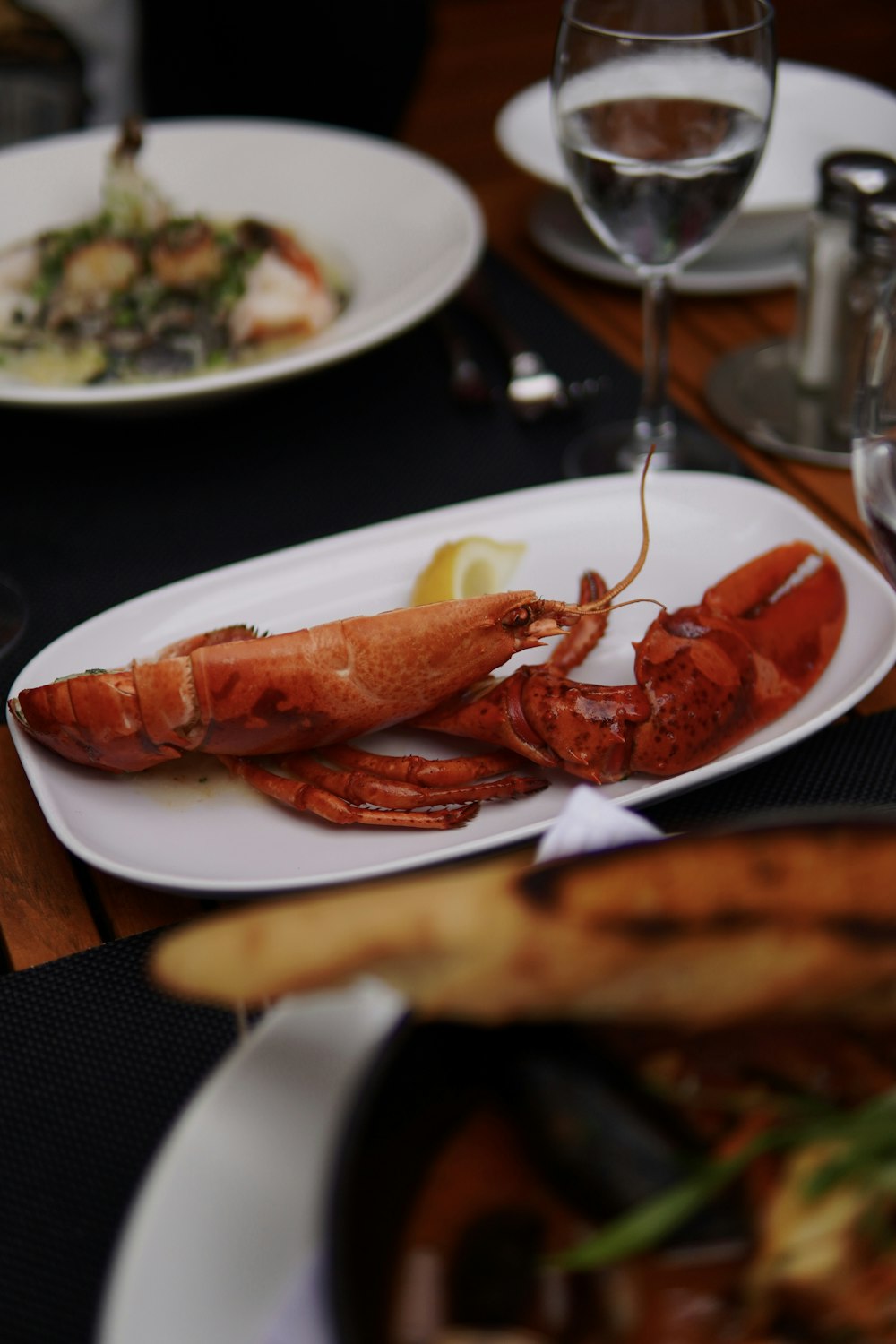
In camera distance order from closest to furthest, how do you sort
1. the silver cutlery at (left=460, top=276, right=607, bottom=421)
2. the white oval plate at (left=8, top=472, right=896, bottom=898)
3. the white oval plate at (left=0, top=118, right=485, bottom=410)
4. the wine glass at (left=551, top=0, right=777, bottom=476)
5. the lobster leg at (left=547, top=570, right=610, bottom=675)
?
the white oval plate at (left=8, top=472, right=896, bottom=898)
the lobster leg at (left=547, top=570, right=610, bottom=675)
the wine glass at (left=551, top=0, right=777, bottom=476)
the silver cutlery at (left=460, top=276, right=607, bottom=421)
the white oval plate at (left=0, top=118, right=485, bottom=410)

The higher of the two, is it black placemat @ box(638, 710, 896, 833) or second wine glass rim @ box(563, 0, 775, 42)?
second wine glass rim @ box(563, 0, 775, 42)

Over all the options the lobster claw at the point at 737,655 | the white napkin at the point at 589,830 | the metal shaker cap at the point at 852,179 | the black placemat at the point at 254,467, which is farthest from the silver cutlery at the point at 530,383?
the white napkin at the point at 589,830

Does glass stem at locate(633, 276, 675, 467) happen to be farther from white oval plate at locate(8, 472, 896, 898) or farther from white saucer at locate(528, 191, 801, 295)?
white saucer at locate(528, 191, 801, 295)

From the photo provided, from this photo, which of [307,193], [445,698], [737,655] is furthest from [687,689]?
[307,193]

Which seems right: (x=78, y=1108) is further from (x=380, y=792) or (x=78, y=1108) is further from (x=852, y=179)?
(x=852, y=179)

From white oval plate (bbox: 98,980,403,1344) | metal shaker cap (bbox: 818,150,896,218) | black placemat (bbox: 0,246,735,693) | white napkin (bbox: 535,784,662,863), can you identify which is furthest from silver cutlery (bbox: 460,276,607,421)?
white oval plate (bbox: 98,980,403,1344)

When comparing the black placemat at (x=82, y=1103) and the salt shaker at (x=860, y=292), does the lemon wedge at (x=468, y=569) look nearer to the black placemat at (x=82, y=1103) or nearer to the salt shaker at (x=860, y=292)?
the black placemat at (x=82, y=1103)
